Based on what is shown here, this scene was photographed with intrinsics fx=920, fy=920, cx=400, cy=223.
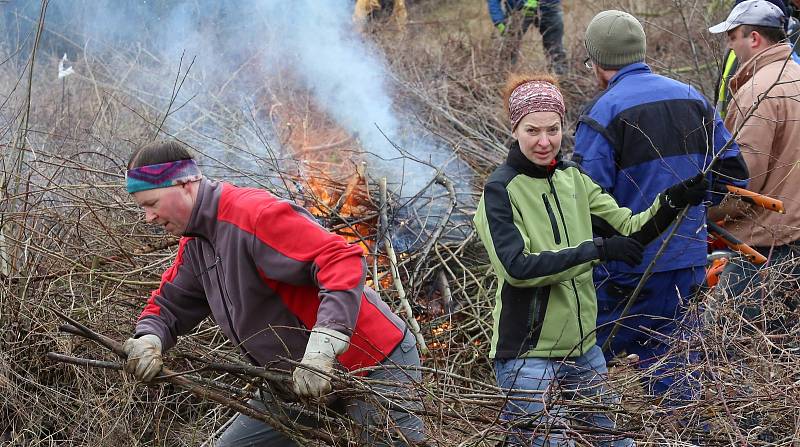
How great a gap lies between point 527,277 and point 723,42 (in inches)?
264

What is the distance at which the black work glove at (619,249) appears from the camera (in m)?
3.29

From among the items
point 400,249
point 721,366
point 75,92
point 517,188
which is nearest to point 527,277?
point 517,188

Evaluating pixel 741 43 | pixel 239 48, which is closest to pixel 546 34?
pixel 239 48

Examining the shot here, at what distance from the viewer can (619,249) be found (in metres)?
3.29

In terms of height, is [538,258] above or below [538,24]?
above

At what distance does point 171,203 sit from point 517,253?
48.1 inches

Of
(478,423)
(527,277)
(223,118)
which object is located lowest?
(223,118)

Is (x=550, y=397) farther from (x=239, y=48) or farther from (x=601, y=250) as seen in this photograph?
(x=239, y=48)

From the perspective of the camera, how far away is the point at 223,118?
27.1 ft

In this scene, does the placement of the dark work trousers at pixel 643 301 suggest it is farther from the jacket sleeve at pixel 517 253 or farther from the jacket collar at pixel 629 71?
the jacket collar at pixel 629 71

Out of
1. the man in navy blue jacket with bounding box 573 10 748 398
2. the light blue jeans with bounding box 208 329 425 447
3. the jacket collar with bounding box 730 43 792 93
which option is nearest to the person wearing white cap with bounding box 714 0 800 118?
the jacket collar with bounding box 730 43 792 93

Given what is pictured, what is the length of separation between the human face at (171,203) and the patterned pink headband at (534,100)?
124 centimetres

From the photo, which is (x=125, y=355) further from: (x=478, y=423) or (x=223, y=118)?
(x=223, y=118)

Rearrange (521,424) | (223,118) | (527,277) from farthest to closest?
1. (223,118)
2. (527,277)
3. (521,424)
